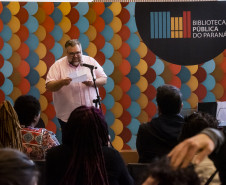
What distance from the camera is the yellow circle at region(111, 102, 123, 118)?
488 centimetres

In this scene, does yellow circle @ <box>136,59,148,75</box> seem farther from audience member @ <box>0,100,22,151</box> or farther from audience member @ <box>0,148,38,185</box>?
audience member @ <box>0,148,38,185</box>

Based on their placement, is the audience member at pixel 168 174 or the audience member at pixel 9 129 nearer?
the audience member at pixel 168 174

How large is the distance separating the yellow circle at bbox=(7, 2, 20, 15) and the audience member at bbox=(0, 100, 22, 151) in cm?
249

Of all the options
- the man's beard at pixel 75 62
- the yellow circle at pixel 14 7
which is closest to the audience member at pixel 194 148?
the man's beard at pixel 75 62

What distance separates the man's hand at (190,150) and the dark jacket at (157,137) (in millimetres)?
1798

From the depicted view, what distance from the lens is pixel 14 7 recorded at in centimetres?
477

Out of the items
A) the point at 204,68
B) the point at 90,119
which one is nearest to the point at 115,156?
the point at 90,119

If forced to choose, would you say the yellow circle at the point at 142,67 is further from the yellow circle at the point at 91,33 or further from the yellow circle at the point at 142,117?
the yellow circle at the point at 91,33

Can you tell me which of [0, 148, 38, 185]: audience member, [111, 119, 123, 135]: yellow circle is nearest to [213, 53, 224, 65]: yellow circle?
[111, 119, 123, 135]: yellow circle

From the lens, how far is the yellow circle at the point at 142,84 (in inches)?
192

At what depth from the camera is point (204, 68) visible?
4.93m

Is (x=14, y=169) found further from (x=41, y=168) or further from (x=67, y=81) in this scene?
(x=67, y=81)

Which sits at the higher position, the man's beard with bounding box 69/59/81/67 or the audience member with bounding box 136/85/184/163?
the man's beard with bounding box 69/59/81/67

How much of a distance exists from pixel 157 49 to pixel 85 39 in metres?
0.84
